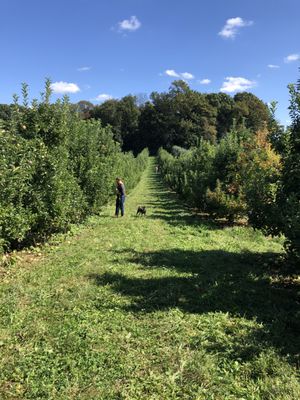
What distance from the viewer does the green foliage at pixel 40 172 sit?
762cm

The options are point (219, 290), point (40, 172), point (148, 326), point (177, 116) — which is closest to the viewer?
point (148, 326)

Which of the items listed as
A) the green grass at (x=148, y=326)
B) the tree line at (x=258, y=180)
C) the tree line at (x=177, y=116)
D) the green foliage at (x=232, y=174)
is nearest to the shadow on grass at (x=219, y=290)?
the green grass at (x=148, y=326)

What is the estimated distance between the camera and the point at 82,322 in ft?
17.4

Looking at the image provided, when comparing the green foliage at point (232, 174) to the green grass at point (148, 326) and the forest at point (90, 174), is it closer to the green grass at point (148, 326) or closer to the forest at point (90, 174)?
the forest at point (90, 174)

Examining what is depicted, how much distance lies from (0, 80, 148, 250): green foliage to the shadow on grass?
2230mm

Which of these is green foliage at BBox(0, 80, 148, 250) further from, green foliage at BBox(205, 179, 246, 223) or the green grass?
green foliage at BBox(205, 179, 246, 223)

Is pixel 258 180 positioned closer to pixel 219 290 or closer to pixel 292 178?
pixel 292 178

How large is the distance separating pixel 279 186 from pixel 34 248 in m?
6.01

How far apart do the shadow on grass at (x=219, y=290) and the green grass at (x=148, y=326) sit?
0.8 inches

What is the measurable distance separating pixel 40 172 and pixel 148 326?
5429 millimetres

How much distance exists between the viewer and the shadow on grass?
214 inches

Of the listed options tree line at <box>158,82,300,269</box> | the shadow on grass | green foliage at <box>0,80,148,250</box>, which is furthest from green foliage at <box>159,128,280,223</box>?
green foliage at <box>0,80,148,250</box>

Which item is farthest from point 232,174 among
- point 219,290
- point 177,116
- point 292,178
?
point 177,116

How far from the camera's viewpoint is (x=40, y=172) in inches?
364
